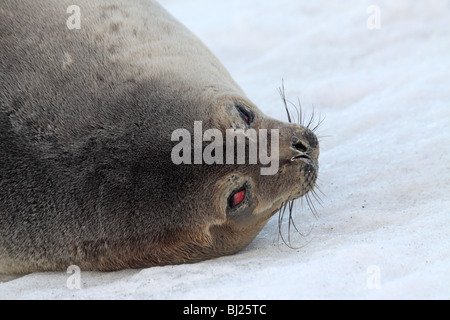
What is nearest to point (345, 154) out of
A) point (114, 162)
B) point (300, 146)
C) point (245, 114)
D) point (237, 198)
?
point (300, 146)

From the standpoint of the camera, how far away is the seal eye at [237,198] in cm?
387

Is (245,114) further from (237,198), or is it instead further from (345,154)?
(345,154)

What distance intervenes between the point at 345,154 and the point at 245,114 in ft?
4.32

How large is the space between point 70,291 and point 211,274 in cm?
68

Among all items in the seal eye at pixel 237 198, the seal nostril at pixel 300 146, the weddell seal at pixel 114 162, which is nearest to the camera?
the weddell seal at pixel 114 162

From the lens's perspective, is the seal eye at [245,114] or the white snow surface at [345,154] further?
the seal eye at [245,114]

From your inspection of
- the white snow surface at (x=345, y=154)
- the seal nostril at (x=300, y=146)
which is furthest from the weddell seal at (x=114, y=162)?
the white snow surface at (x=345, y=154)

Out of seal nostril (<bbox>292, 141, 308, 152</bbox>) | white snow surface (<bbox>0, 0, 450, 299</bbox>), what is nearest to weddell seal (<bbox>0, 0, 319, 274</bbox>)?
seal nostril (<bbox>292, 141, 308, 152</bbox>)

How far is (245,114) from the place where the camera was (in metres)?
4.07

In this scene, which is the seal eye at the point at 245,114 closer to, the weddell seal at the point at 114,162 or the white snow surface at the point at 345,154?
the weddell seal at the point at 114,162

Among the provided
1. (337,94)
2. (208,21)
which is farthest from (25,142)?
(208,21)

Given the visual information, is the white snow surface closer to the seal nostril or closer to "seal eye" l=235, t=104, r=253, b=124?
the seal nostril

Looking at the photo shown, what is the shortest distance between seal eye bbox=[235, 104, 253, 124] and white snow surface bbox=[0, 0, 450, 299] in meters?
0.71
